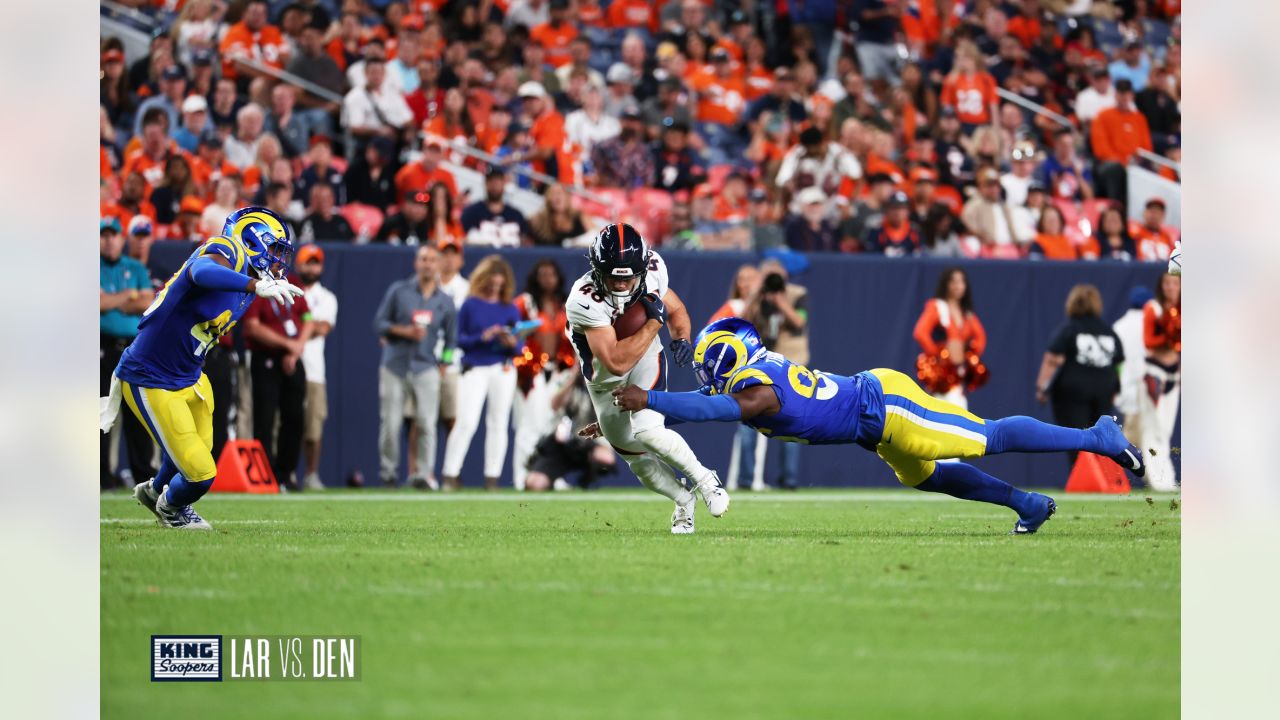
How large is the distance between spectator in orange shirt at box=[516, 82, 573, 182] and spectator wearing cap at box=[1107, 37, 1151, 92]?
6578 millimetres

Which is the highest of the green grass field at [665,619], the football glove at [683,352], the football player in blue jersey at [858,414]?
the football glove at [683,352]

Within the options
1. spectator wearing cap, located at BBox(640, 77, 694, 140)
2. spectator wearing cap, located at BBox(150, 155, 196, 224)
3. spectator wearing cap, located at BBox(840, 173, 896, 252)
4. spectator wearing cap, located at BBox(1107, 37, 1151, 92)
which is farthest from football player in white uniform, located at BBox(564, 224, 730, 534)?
spectator wearing cap, located at BBox(1107, 37, 1151, 92)

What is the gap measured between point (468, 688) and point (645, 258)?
3734mm

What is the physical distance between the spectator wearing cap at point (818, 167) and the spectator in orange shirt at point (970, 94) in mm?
1834

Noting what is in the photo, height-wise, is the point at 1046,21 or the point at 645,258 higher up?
the point at 1046,21

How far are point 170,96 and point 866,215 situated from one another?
6625 millimetres

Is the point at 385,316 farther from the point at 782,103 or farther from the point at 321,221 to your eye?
the point at 782,103

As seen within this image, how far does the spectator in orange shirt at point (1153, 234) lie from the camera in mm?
16297

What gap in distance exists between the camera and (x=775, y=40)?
1866cm

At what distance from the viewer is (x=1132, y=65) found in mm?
18859

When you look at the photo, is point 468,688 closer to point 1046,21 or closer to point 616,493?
point 616,493

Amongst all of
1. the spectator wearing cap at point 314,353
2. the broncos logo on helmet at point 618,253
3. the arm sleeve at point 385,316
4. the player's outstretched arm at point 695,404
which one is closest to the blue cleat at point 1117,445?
the player's outstretched arm at point 695,404

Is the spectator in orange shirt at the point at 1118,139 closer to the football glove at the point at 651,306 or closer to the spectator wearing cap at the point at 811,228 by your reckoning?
the spectator wearing cap at the point at 811,228

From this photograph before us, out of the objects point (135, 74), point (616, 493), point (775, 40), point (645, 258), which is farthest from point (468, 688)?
Answer: point (775, 40)
